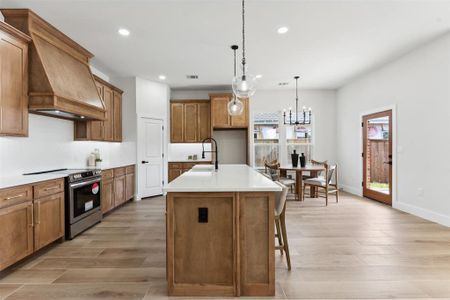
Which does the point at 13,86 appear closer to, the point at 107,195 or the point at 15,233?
the point at 15,233

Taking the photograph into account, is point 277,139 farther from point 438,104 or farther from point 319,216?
point 438,104

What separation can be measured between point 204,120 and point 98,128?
2850 millimetres

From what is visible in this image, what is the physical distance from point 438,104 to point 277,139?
3.81 metres

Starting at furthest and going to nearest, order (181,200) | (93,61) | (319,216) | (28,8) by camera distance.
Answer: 1. (93,61)
2. (319,216)
3. (28,8)
4. (181,200)

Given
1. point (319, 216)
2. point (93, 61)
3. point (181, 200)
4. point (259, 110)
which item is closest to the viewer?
point (181, 200)

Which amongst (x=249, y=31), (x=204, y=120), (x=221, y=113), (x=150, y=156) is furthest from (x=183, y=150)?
(x=249, y=31)

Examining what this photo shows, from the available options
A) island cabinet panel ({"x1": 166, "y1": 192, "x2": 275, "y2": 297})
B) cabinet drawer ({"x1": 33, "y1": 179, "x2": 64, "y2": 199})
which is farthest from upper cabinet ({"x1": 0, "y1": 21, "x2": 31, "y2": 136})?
island cabinet panel ({"x1": 166, "y1": 192, "x2": 275, "y2": 297})

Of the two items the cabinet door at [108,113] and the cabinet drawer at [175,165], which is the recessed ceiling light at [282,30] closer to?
the cabinet door at [108,113]

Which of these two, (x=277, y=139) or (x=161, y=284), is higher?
(x=277, y=139)

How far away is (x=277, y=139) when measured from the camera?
7.20m

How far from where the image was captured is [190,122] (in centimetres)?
683

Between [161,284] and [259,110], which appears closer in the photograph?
[161,284]

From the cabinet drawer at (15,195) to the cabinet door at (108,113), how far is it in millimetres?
2389

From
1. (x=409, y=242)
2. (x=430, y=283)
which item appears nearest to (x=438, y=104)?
(x=409, y=242)
